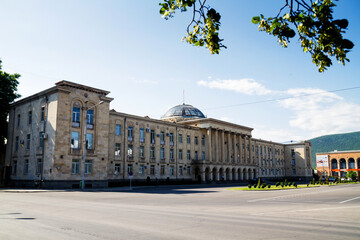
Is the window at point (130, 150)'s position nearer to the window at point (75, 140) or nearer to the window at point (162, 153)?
the window at point (162, 153)

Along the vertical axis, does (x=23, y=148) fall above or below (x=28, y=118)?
below

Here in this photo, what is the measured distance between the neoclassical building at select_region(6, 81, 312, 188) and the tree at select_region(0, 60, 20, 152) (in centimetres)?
150

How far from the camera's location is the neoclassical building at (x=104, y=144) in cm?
3847

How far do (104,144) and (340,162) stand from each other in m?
108


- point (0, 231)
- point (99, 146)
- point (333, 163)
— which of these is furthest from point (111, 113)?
point (333, 163)

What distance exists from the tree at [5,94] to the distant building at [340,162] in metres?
106

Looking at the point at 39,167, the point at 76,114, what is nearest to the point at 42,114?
the point at 76,114

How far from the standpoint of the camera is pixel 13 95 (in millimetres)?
46688

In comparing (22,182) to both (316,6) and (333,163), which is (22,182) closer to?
(316,6)

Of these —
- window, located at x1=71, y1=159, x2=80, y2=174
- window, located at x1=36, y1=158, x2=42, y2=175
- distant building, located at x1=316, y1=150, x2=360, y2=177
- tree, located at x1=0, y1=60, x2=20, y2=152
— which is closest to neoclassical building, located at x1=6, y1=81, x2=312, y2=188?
window, located at x1=71, y1=159, x2=80, y2=174

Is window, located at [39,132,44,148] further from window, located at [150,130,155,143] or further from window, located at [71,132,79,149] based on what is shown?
window, located at [150,130,155,143]

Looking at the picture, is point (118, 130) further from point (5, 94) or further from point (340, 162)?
point (340, 162)

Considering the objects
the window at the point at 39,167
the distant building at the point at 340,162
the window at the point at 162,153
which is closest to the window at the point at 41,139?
the window at the point at 39,167

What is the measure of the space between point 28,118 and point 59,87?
9211 millimetres
